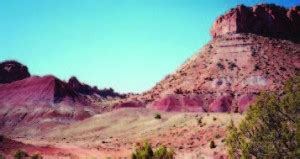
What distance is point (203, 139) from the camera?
54.6 meters

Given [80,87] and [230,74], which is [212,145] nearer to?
[230,74]

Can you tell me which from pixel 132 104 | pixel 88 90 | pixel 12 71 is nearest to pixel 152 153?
pixel 132 104

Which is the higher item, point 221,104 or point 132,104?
point 221,104

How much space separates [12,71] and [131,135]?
67.7m

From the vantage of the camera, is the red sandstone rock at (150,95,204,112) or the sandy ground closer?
the sandy ground

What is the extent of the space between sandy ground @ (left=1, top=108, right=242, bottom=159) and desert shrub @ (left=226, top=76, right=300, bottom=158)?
22.2m

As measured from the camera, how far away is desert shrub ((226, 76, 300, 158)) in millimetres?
20406

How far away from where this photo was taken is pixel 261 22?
348 feet

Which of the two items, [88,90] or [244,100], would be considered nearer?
[244,100]

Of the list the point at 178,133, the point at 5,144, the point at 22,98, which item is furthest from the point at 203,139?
the point at 22,98

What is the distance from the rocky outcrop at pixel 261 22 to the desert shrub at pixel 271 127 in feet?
276

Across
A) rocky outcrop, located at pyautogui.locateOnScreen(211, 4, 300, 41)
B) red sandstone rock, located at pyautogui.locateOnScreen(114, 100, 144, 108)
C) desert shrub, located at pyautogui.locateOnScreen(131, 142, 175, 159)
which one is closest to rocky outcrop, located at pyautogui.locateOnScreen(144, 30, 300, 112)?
red sandstone rock, located at pyautogui.locateOnScreen(114, 100, 144, 108)

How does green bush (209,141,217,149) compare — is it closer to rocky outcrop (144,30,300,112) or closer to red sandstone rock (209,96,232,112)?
rocky outcrop (144,30,300,112)

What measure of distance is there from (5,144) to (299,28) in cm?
8359
